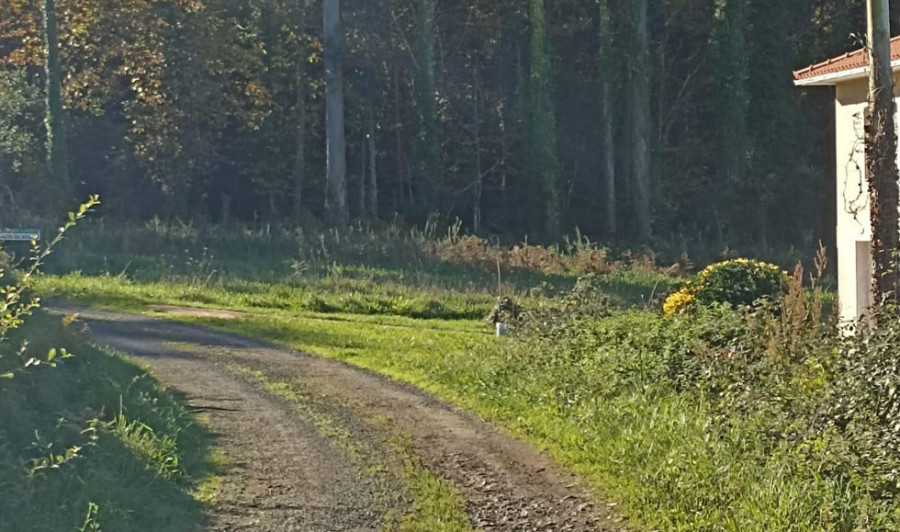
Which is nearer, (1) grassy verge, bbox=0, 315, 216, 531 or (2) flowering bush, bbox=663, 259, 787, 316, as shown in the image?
(1) grassy verge, bbox=0, 315, 216, 531

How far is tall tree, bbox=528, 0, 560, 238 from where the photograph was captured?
4772 centimetres

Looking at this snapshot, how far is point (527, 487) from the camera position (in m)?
10.6

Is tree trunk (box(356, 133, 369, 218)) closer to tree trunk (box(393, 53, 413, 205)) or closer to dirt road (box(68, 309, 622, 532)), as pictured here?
tree trunk (box(393, 53, 413, 205))

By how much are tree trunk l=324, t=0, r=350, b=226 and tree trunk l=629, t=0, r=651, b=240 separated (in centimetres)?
1100

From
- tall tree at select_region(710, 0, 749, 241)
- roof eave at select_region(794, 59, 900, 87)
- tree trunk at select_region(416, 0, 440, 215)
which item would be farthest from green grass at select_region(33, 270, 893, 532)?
tall tree at select_region(710, 0, 749, 241)

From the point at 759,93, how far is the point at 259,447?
1642 inches

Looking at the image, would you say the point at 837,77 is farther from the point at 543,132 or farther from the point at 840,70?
the point at 543,132

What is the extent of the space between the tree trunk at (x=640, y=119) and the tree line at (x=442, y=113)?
0.29 feet

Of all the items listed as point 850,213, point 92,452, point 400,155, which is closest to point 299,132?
point 400,155

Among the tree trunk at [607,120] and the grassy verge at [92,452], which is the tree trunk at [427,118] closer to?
the tree trunk at [607,120]

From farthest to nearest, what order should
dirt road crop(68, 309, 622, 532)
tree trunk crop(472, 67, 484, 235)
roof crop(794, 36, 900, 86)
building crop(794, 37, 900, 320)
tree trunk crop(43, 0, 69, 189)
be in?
tree trunk crop(472, 67, 484, 235)
tree trunk crop(43, 0, 69, 189)
building crop(794, 37, 900, 320)
roof crop(794, 36, 900, 86)
dirt road crop(68, 309, 622, 532)

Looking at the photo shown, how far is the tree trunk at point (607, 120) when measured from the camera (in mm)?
47719

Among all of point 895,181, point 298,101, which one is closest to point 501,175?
point 298,101

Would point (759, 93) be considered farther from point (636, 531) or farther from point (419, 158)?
point (636, 531)
